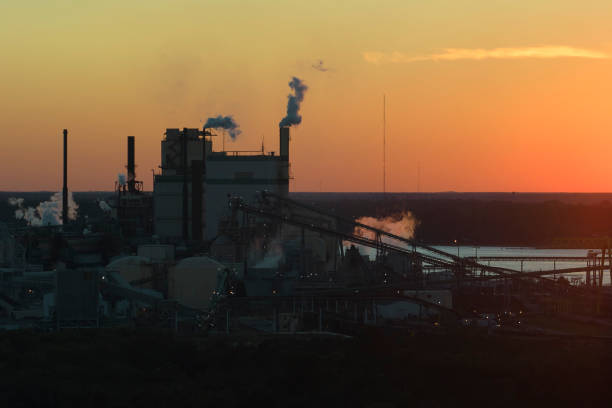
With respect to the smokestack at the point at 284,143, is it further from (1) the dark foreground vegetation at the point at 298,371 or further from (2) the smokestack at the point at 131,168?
(1) the dark foreground vegetation at the point at 298,371

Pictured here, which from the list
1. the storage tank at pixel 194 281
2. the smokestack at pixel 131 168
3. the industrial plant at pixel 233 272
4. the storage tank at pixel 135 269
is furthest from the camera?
the smokestack at pixel 131 168

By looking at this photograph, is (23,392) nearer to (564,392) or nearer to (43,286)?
A: (564,392)

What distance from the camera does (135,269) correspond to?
4162 cm

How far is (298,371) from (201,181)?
34.2m

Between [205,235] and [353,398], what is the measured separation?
1433 inches

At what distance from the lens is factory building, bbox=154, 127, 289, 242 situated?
5584 centimetres

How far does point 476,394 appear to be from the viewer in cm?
2250

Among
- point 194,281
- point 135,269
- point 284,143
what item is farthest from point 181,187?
point 194,281

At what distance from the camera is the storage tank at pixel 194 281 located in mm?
39875

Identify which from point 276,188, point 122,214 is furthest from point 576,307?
point 122,214

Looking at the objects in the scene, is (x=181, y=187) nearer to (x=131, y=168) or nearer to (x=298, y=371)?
(x=131, y=168)

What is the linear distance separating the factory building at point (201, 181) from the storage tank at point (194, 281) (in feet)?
42.8

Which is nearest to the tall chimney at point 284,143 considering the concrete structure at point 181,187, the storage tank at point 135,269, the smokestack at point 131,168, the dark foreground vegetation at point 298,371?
the concrete structure at point 181,187

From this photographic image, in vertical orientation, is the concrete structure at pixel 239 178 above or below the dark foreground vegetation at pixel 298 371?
above
